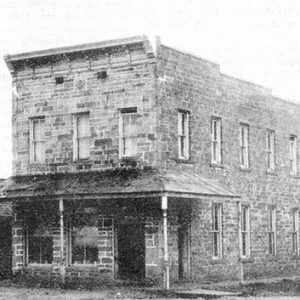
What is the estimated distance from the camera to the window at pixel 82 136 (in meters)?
28.6

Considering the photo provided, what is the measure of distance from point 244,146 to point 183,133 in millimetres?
4692

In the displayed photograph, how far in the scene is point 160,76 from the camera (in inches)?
1072

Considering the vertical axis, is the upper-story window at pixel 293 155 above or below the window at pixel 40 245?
Result: above

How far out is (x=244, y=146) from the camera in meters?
32.4

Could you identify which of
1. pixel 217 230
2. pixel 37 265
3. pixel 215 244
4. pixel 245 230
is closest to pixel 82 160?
pixel 37 265

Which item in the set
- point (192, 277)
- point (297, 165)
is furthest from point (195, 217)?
point (297, 165)

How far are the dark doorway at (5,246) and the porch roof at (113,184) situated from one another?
210cm

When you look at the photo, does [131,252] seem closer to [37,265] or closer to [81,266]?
[81,266]

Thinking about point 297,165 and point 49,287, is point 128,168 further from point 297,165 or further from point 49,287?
point 297,165

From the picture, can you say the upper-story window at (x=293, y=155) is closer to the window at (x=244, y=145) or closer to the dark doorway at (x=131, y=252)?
the window at (x=244, y=145)

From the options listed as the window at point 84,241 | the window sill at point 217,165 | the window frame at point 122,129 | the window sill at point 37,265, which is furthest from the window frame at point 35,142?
the window sill at point 217,165

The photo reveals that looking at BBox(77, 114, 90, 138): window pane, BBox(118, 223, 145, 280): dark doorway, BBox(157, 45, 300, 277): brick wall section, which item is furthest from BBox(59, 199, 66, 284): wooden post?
BBox(157, 45, 300, 277): brick wall section

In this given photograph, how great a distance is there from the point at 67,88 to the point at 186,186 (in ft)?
20.0

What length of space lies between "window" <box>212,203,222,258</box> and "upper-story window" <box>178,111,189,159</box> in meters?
2.71
